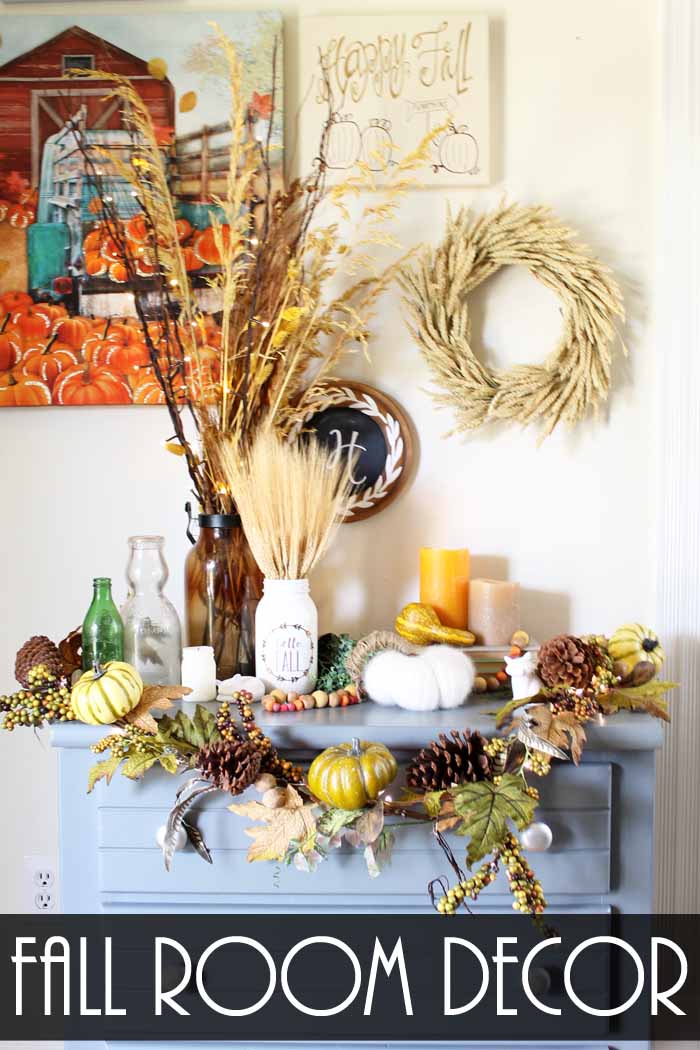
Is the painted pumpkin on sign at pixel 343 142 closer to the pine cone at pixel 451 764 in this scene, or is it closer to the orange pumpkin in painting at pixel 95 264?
the orange pumpkin in painting at pixel 95 264

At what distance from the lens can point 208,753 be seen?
1160mm

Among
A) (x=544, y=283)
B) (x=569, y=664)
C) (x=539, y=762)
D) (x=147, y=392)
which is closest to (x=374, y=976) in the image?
(x=539, y=762)

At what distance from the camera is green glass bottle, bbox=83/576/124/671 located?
1343 millimetres

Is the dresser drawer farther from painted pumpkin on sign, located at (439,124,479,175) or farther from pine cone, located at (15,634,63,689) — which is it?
painted pumpkin on sign, located at (439,124,479,175)

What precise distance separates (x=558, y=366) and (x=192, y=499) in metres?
0.66

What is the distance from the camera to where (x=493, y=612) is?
145 centimetres

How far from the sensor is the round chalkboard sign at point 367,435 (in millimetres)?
1551

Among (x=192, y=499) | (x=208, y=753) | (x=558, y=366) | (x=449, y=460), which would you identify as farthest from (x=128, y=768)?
(x=558, y=366)

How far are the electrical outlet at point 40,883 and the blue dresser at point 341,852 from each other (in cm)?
39

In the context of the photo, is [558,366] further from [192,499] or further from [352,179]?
[192,499]

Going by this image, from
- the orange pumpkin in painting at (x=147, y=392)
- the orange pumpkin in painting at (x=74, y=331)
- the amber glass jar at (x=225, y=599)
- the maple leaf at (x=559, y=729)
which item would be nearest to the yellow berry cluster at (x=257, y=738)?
the amber glass jar at (x=225, y=599)

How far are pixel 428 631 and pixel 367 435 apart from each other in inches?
14.0

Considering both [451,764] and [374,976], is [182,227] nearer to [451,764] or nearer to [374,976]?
[451,764]

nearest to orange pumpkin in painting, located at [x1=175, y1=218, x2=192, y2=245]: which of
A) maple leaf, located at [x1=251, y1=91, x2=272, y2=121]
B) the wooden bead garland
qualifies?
maple leaf, located at [x1=251, y1=91, x2=272, y2=121]
